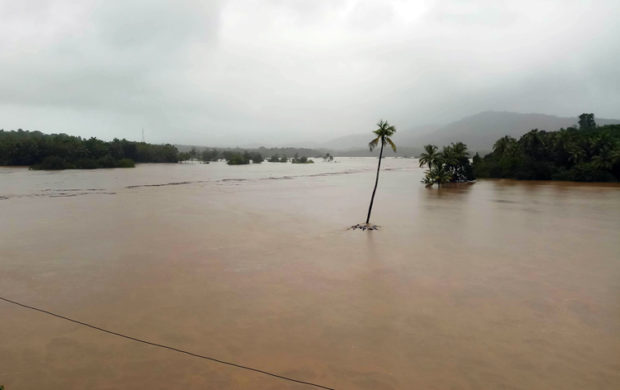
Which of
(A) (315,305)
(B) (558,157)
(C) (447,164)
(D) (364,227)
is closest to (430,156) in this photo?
(C) (447,164)

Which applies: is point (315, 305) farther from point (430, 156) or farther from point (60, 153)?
point (60, 153)

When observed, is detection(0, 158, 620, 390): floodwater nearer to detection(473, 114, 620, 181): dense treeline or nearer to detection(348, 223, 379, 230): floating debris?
detection(348, 223, 379, 230): floating debris

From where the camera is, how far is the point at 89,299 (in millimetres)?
10969

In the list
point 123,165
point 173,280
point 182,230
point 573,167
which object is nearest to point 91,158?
point 123,165

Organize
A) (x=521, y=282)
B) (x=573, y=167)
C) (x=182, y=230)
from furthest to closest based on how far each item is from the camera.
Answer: (x=573, y=167)
(x=182, y=230)
(x=521, y=282)

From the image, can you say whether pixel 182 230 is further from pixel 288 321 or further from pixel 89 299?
pixel 288 321

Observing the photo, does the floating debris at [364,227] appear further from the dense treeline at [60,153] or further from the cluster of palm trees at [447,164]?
the dense treeline at [60,153]

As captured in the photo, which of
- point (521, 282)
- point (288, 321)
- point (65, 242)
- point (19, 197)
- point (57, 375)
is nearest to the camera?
point (57, 375)

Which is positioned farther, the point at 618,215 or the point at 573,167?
the point at 573,167

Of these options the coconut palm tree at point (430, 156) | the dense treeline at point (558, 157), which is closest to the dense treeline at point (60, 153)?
the coconut palm tree at point (430, 156)

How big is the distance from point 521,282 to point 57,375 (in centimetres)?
1397

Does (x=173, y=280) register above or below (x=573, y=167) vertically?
below

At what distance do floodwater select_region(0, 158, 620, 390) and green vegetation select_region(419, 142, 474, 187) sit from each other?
1351 inches

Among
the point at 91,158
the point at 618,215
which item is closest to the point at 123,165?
the point at 91,158
